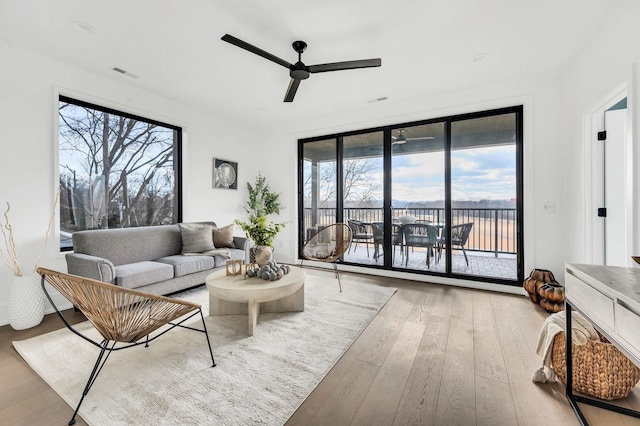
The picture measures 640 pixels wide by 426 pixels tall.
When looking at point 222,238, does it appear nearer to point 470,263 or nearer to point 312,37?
point 312,37

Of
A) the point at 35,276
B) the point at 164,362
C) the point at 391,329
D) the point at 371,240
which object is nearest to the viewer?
the point at 164,362

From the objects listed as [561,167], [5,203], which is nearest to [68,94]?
[5,203]

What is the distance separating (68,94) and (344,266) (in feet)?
14.0

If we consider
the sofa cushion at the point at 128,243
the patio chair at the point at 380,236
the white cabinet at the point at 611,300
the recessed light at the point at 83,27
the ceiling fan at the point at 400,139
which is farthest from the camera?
the patio chair at the point at 380,236

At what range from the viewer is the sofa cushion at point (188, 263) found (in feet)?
10.4

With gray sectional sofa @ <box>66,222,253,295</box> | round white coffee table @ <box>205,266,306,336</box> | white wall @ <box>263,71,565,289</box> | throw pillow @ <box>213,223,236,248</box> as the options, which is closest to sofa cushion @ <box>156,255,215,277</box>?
gray sectional sofa @ <box>66,222,253,295</box>

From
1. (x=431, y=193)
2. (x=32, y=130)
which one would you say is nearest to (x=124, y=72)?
(x=32, y=130)

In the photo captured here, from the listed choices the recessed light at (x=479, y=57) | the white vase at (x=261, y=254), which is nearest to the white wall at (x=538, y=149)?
the recessed light at (x=479, y=57)

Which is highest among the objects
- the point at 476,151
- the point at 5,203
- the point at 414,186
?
the point at 476,151

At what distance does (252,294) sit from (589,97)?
3.66 m

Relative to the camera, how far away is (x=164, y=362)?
1891 millimetres

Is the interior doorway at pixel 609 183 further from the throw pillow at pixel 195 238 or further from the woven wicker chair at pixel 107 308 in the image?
the throw pillow at pixel 195 238

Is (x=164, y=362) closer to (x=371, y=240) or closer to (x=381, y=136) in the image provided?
(x=371, y=240)

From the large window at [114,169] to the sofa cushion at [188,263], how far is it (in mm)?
977
